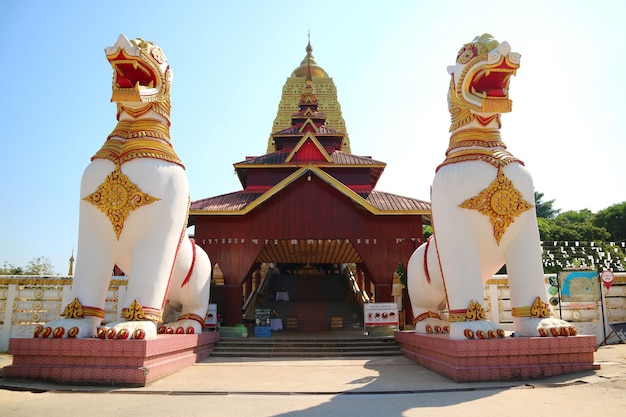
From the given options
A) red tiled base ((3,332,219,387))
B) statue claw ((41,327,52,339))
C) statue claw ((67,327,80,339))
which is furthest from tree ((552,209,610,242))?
statue claw ((41,327,52,339))

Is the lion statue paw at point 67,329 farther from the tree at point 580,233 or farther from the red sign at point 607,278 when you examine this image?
the tree at point 580,233

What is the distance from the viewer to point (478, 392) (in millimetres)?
4406

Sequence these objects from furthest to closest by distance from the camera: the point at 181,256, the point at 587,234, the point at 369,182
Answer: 1. the point at 587,234
2. the point at 369,182
3. the point at 181,256

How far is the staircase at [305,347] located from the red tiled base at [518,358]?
367 centimetres

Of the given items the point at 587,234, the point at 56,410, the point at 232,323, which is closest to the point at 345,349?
the point at 232,323

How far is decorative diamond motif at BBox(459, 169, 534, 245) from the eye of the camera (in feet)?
17.5

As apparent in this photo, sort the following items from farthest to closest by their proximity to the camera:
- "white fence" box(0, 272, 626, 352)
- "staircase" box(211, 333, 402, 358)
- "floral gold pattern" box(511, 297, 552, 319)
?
"white fence" box(0, 272, 626, 352) → "staircase" box(211, 333, 402, 358) → "floral gold pattern" box(511, 297, 552, 319)

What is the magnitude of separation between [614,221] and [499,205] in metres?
34.9

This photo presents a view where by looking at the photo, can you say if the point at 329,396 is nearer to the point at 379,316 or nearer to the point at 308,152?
the point at 379,316

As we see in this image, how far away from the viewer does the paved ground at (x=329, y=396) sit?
12.0 ft

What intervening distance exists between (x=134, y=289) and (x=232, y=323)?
559cm

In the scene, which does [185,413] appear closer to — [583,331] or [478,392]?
[478,392]

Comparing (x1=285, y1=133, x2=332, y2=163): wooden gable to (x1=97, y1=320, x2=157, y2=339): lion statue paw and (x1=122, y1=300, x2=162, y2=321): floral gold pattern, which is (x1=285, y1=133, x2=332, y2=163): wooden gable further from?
(x1=97, y1=320, x2=157, y2=339): lion statue paw

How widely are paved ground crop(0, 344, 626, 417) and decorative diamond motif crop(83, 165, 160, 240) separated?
6.13 ft
